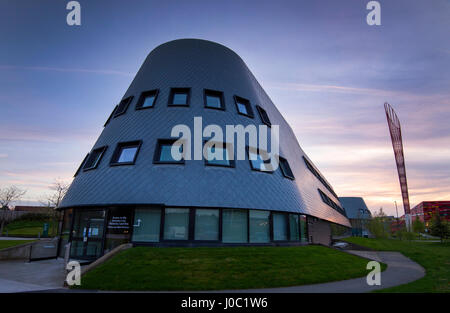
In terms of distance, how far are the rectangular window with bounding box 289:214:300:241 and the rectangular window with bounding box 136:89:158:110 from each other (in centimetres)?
1398

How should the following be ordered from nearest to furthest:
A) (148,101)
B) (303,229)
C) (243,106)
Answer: (303,229) < (148,101) < (243,106)

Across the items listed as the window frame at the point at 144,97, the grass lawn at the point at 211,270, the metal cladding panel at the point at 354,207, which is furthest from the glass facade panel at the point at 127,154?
the metal cladding panel at the point at 354,207

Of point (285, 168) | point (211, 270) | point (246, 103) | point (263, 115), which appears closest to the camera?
point (211, 270)

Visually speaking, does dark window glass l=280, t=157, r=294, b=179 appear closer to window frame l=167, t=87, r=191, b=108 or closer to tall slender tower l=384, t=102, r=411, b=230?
window frame l=167, t=87, r=191, b=108

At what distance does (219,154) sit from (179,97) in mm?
6313

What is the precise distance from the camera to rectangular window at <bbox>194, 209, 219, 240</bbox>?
17297 mm

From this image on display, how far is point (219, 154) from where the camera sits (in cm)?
2008

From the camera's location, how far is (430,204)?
198 m

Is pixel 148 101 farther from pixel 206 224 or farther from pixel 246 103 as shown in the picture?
pixel 206 224

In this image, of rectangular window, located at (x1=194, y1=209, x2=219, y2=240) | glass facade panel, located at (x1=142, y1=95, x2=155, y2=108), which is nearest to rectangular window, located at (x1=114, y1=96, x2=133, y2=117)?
glass facade panel, located at (x1=142, y1=95, x2=155, y2=108)

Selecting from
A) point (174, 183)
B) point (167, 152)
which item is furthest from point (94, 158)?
point (174, 183)

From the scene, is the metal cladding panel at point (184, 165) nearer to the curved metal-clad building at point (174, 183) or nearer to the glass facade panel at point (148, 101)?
the curved metal-clad building at point (174, 183)

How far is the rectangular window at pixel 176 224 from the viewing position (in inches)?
670
